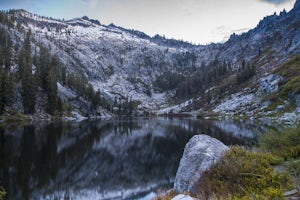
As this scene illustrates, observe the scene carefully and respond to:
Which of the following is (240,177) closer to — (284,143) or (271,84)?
(284,143)

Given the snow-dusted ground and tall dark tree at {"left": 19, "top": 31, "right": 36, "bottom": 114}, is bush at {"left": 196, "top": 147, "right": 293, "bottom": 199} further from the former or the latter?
the snow-dusted ground

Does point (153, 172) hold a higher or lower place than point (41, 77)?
lower

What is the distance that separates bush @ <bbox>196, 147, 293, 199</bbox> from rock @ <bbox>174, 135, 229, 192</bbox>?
59cm

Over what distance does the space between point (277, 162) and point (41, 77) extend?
5211 inches

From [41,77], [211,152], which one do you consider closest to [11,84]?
[41,77]

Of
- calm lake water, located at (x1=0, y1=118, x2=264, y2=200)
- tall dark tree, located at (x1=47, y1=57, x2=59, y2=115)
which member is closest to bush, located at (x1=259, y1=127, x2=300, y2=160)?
calm lake water, located at (x1=0, y1=118, x2=264, y2=200)

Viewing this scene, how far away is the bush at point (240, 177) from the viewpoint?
11.3 meters

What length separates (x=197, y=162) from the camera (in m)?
A: 15.5

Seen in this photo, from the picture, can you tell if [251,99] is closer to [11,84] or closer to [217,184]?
[11,84]

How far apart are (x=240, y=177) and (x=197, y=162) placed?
3286 mm

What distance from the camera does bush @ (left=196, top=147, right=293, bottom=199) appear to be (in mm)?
11273

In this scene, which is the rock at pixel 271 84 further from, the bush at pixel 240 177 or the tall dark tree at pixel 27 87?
the tall dark tree at pixel 27 87

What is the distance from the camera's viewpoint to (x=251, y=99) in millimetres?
126375

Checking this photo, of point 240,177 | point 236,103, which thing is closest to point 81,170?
point 240,177
